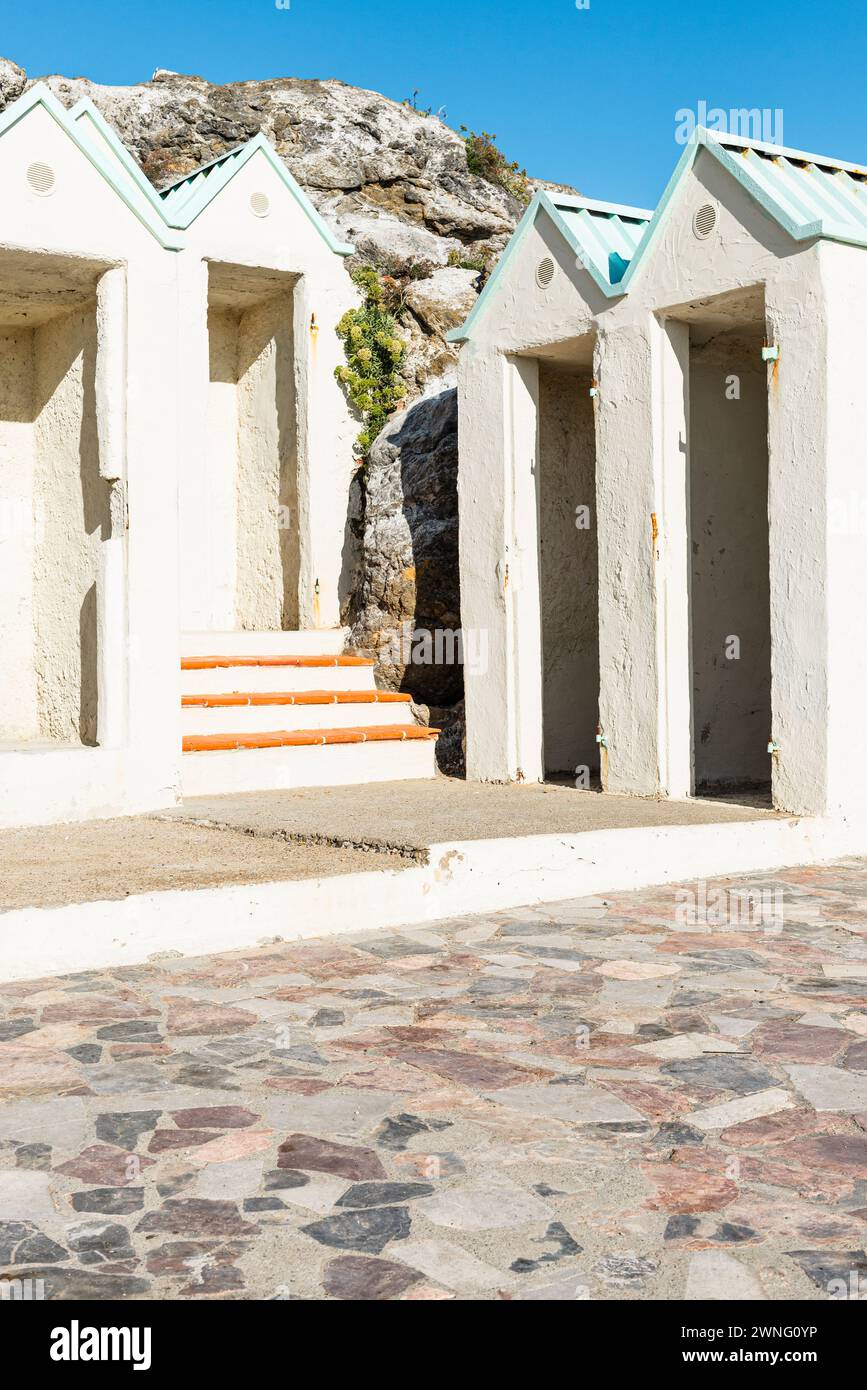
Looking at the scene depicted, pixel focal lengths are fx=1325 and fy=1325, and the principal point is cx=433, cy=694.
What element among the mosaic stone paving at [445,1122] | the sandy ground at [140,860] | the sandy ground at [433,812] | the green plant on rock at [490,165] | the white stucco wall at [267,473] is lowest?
the mosaic stone paving at [445,1122]

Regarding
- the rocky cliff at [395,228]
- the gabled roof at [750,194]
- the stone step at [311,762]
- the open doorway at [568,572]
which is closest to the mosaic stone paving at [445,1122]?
the stone step at [311,762]

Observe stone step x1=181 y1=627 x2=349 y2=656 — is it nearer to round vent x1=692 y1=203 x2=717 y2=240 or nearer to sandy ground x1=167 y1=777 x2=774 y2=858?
sandy ground x1=167 y1=777 x2=774 y2=858

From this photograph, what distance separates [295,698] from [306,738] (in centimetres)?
68

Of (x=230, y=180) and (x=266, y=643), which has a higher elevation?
(x=230, y=180)

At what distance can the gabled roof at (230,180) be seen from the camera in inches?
484

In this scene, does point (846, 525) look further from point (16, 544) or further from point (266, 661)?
point (16, 544)

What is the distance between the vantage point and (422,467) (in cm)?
1198

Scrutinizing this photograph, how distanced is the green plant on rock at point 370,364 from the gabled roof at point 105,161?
4.11m

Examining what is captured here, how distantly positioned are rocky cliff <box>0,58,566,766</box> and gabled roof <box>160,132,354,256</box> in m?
0.67

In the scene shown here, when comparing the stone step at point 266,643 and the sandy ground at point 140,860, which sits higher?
the stone step at point 266,643

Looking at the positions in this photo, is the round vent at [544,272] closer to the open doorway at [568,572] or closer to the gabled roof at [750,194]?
the gabled roof at [750,194]

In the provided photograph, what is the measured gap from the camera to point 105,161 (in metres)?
8.57

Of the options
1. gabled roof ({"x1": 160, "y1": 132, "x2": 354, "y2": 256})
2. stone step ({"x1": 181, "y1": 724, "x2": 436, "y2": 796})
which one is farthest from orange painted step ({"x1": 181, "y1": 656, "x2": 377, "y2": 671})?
gabled roof ({"x1": 160, "y1": 132, "x2": 354, "y2": 256})

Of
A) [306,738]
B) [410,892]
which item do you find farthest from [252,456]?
[410,892]
